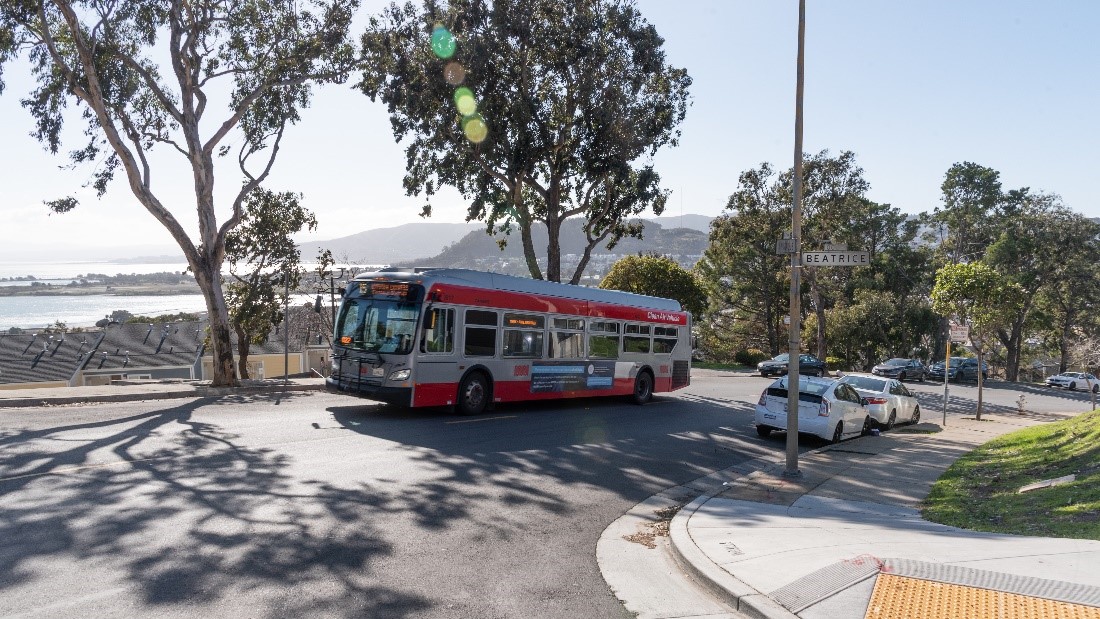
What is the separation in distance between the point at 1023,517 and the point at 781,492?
9.99 ft

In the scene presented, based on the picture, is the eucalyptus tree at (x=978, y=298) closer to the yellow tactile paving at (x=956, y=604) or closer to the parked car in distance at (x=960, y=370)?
the yellow tactile paving at (x=956, y=604)

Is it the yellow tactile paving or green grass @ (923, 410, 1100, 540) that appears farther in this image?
green grass @ (923, 410, 1100, 540)

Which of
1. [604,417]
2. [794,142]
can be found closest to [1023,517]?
[794,142]

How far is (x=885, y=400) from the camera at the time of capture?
20438 mm

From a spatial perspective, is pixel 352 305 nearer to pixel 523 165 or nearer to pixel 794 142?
pixel 794 142

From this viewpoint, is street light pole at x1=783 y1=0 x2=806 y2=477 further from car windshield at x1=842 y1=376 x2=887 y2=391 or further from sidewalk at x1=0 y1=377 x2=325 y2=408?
sidewalk at x1=0 y1=377 x2=325 y2=408

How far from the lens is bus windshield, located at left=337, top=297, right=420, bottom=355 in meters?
15.5

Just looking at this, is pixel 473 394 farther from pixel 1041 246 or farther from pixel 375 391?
pixel 1041 246

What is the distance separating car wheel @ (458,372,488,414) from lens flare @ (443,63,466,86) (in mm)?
15279

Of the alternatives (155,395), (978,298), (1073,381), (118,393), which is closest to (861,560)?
(155,395)

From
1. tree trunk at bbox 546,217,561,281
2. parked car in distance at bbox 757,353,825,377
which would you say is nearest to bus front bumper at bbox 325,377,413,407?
tree trunk at bbox 546,217,561,281

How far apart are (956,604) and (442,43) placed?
1071 inches

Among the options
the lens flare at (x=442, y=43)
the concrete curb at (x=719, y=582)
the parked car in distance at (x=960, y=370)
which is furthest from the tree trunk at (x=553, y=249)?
the parked car in distance at (x=960, y=370)

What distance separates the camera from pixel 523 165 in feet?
99.2
